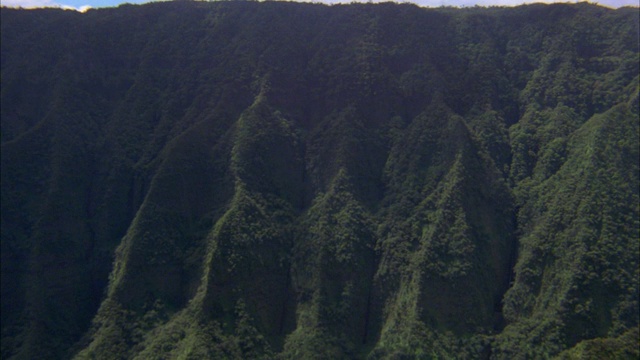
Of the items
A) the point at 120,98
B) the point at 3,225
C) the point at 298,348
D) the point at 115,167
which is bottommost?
the point at 298,348

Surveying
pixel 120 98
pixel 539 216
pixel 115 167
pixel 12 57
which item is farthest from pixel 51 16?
pixel 539 216

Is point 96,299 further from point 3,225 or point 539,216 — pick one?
point 539,216

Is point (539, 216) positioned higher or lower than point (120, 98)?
lower

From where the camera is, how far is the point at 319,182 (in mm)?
51938

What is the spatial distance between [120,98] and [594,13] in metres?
52.3

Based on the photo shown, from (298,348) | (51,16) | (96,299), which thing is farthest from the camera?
(51,16)

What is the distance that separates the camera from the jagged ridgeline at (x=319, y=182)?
139 feet

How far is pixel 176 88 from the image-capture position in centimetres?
5972

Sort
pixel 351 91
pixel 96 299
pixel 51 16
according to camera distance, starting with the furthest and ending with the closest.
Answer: pixel 51 16 < pixel 351 91 < pixel 96 299

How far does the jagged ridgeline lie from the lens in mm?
42344

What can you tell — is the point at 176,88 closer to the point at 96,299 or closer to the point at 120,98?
the point at 120,98

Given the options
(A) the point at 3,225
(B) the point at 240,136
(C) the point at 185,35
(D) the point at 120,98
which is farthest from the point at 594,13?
(A) the point at 3,225

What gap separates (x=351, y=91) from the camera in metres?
→ 56.9

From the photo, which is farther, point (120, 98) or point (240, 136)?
point (120, 98)
